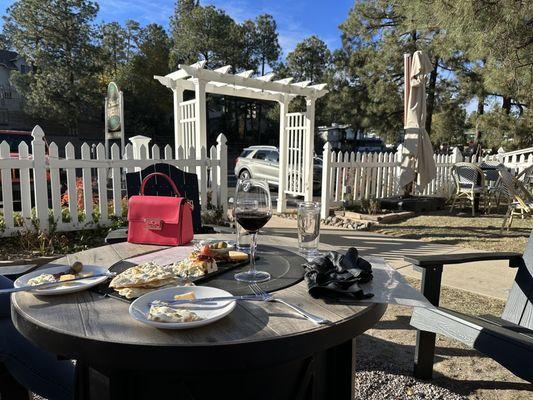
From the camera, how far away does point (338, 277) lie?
1.09 metres

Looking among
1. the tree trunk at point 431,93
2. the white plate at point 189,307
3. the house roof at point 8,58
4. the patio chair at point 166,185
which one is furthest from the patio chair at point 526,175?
the house roof at point 8,58

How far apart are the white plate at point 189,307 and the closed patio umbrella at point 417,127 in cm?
676

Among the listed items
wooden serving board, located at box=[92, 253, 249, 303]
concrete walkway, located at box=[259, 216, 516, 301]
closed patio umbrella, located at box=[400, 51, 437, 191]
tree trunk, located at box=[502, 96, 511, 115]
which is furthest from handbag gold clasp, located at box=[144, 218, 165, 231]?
tree trunk, located at box=[502, 96, 511, 115]

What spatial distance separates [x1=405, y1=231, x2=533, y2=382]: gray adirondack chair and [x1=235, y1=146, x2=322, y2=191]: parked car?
30.0 ft

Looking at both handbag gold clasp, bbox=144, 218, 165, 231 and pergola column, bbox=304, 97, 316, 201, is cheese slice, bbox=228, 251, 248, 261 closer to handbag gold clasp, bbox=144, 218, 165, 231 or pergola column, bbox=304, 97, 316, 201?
handbag gold clasp, bbox=144, 218, 165, 231

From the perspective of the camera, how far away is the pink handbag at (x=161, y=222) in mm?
1652

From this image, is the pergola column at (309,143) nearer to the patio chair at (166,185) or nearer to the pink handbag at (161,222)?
the patio chair at (166,185)

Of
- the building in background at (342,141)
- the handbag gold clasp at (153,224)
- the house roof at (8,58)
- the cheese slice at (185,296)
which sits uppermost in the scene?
the house roof at (8,58)

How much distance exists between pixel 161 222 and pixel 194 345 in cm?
96

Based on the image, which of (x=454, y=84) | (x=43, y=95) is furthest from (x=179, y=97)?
(x=43, y=95)

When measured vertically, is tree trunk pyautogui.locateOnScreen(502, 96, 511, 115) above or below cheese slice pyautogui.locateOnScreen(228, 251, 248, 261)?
above

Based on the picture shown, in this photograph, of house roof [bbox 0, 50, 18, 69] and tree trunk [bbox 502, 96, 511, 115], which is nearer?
tree trunk [bbox 502, 96, 511, 115]

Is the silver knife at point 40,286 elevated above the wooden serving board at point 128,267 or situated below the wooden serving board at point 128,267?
above

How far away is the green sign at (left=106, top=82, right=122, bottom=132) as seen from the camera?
696 centimetres
